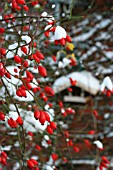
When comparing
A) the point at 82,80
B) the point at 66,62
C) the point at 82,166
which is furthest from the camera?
the point at 82,166

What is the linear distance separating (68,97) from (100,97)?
0.78m

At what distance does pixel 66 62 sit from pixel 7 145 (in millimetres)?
740

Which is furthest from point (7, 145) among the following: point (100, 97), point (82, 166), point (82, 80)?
point (100, 97)

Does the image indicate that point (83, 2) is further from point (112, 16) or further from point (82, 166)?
point (82, 166)

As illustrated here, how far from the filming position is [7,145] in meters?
2.91

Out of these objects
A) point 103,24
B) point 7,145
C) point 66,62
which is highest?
point 103,24

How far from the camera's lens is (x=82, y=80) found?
4.31m

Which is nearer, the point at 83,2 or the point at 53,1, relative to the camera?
the point at 53,1

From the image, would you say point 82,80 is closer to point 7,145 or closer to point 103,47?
point 103,47

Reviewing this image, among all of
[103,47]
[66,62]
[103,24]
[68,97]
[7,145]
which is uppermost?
[103,24]

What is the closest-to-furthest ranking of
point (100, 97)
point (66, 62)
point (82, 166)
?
point (66, 62) < point (82, 166) < point (100, 97)

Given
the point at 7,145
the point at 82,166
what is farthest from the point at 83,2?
the point at 7,145

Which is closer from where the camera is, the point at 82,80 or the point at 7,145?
the point at 7,145

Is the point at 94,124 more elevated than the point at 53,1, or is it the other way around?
the point at 53,1
